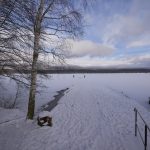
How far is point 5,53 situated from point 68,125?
4020mm

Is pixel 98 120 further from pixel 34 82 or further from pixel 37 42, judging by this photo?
pixel 37 42

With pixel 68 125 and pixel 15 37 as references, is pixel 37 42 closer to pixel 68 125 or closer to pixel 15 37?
pixel 15 37

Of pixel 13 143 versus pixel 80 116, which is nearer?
pixel 13 143

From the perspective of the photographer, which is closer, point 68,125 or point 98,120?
point 68,125

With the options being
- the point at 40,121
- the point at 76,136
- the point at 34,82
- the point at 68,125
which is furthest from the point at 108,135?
the point at 34,82

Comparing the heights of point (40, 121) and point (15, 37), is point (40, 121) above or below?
below

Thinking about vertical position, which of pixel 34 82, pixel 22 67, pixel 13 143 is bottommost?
pixel 13 143

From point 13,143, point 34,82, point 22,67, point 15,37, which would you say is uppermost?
point 15,37

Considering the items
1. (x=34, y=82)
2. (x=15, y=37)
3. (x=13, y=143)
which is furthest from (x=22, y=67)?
(x=13, y=143)

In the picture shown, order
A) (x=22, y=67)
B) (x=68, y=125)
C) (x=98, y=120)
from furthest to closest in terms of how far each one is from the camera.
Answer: (x=98, y=120), (x=68, y=125), (x=22, y=67)

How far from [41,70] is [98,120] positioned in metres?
3.50

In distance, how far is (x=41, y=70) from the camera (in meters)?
10.1

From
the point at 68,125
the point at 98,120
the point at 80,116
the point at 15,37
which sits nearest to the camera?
the point at 15,37

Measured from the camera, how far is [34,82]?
9.91 meters
